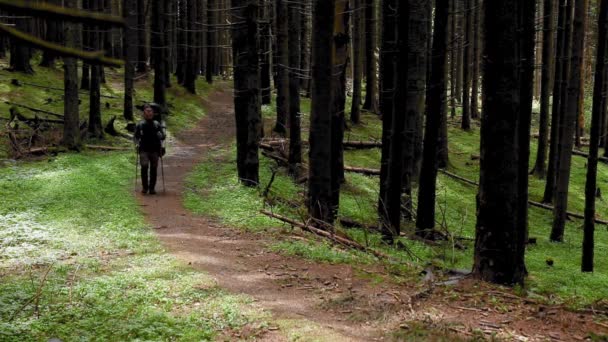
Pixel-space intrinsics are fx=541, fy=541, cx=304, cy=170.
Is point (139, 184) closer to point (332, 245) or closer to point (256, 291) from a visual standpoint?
point (332, 245)

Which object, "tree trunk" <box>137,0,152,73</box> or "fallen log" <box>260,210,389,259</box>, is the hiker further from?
"tree trunk" <box>137,0,152,73</box>

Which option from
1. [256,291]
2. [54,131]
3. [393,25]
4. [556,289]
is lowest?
[556,289]

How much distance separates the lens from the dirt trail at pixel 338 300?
19.1 ft

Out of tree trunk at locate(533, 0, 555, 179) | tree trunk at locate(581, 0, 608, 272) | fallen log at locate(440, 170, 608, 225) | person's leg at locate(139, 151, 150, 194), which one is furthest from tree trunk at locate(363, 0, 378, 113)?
person's leg at locate(139, 151, 150, 194)

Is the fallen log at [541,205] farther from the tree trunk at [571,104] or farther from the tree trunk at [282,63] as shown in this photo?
the tree trunk at [282,63]

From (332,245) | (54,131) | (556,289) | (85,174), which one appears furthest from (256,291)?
(54,131)

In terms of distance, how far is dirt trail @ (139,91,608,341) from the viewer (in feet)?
19.1

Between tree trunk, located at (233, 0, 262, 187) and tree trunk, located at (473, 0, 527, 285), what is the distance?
8.84m

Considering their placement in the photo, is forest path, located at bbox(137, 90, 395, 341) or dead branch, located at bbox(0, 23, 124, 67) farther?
forest path, located at bbox(137, 90, 395, 341)

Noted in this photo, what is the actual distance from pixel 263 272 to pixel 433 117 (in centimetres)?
704

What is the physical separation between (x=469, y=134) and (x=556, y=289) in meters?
23.6

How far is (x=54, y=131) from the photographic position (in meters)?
19.9

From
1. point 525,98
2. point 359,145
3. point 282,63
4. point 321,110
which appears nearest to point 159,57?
point 282,63

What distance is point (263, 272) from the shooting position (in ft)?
27.6
